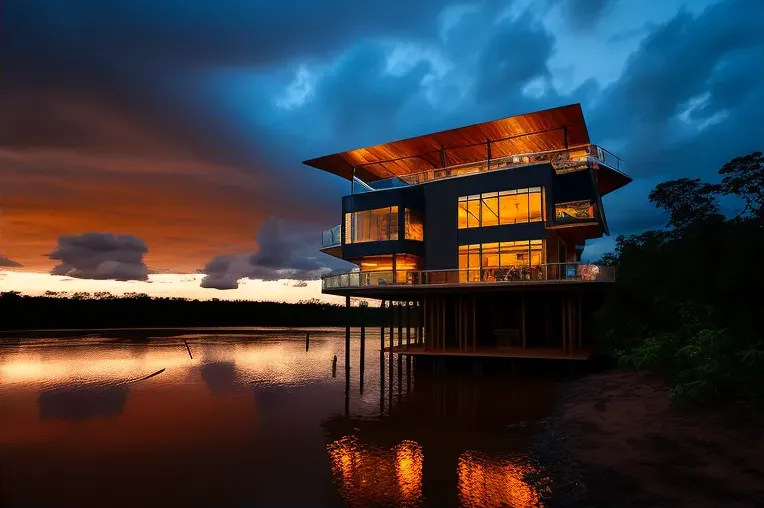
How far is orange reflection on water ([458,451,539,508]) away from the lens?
370 inches

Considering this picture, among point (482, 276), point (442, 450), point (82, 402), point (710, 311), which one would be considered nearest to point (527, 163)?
point (482, 276)

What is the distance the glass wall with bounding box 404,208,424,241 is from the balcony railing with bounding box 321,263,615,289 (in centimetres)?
361

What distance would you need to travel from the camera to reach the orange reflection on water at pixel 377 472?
976 centimetres

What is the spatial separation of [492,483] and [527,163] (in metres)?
20.4

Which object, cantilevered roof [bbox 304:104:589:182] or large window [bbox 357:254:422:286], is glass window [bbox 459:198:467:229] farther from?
cantilevered roof [bbox 304:104:589:182]

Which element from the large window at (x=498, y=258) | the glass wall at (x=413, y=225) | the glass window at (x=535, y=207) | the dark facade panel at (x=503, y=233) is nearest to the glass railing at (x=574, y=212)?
the glass window at (x=535, y=207)

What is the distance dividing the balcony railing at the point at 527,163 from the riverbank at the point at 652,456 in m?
14.1

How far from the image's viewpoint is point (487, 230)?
27562 mm

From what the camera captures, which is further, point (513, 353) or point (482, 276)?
point (482, 276)

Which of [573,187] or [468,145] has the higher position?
[468,145]

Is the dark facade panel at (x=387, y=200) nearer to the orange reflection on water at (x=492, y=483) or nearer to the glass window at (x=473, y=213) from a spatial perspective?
the glass window at (x=473, y=213)

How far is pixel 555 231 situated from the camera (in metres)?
26.6

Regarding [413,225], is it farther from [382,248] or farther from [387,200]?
[382,248]

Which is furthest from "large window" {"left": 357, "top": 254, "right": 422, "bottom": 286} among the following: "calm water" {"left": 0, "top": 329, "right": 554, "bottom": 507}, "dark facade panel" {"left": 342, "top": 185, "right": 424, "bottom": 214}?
"calm water" {"left": 0, "top": 329, "right": 554, "bottom": 507}
